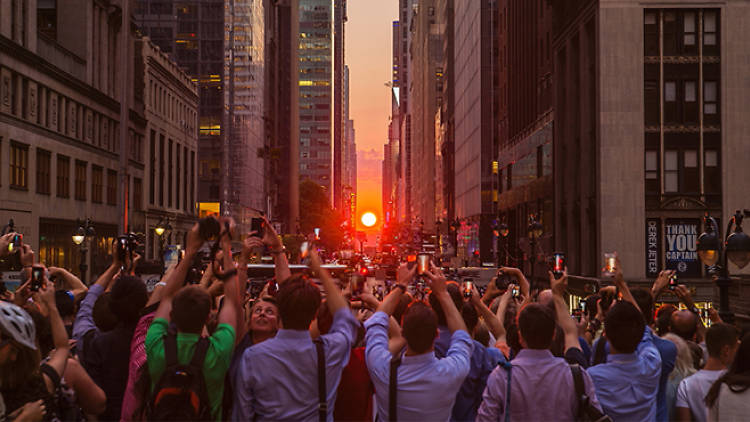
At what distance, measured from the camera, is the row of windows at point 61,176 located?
39.8 meters

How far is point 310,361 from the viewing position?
5441 mm

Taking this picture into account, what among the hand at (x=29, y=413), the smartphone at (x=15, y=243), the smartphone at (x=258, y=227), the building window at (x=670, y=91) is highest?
the building window at (x=670, y=91)

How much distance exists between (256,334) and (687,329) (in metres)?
4.52

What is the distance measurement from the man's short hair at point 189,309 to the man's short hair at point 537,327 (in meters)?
2.30

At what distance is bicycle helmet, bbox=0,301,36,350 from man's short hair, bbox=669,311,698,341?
6.13 meters

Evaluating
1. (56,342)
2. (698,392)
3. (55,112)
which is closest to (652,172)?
(55,112)

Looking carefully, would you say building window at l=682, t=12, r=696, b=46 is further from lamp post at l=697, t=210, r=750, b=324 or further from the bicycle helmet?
the bicycle helmet

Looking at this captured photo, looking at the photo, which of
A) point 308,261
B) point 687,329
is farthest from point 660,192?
point 308,261

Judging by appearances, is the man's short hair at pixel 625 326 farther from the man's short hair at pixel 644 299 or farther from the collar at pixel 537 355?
the man's short hair at pixel 644 299

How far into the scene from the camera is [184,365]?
16.4ft

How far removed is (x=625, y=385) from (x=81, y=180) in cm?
4865

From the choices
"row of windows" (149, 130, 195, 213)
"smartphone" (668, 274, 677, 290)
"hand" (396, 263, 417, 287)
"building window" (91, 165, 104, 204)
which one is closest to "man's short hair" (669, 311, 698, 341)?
"smartphone" (668, 274, 677, 290)

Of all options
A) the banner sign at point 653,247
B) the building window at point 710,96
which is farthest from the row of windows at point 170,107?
the building window at point 710,96

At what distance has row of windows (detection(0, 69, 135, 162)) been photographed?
3930cm
